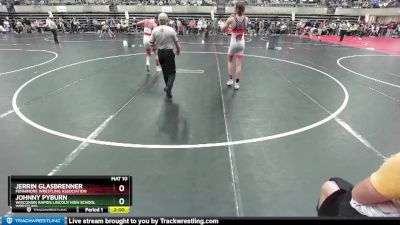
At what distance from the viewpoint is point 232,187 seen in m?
3.92

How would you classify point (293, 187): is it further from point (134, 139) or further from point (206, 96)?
point (206, 96)

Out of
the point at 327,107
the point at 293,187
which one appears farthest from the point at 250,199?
the point at 327,107

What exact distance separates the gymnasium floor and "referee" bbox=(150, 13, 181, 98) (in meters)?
0.62

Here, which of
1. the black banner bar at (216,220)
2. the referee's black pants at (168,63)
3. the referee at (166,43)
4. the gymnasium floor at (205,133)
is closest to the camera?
the black banner bar at (216,220)

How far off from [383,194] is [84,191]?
1.79 metres

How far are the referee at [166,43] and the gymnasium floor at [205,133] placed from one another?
62 cm

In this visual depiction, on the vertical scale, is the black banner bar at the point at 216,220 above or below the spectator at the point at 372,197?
above

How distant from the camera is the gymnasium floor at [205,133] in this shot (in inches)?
153

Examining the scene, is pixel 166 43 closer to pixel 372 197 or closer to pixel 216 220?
pixel 372 197

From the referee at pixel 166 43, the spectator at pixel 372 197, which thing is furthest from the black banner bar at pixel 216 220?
the referee at pixel 166 43

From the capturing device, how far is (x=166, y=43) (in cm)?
754
